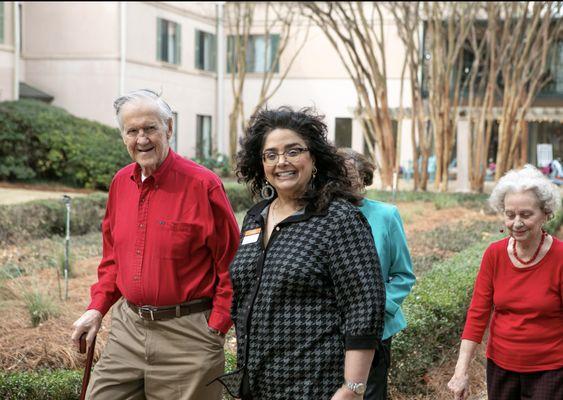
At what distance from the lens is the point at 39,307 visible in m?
7.75

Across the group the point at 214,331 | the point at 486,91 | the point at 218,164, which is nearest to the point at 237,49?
the point at 218,164

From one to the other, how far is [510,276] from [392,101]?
31154 millimetres

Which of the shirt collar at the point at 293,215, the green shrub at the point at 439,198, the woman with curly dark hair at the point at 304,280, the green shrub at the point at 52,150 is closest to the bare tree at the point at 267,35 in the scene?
the green shrub at the point at 52,150

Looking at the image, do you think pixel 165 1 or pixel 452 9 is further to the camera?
pixel 165 1

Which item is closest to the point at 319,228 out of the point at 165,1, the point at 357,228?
the point at 357,228

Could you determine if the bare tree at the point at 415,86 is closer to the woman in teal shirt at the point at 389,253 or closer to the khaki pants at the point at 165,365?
the woman in teal shirt at the point at 389,253

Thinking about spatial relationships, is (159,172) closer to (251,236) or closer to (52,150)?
(251,236)

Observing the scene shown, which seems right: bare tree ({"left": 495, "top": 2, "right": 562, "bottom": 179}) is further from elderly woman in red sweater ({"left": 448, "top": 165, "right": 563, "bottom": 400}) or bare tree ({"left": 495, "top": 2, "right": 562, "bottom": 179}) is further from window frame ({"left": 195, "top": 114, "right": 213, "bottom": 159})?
elderly woman in red sweater ({"left": 448, "top": 165, "right": 563, "bottom": 400})

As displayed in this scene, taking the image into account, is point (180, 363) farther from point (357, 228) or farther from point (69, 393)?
point (69, 393)

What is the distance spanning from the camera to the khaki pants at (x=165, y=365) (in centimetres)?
398

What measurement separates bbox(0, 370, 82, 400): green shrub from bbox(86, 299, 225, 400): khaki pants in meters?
1.37

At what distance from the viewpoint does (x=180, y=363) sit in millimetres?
3994

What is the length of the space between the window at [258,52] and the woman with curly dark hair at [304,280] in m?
32.2

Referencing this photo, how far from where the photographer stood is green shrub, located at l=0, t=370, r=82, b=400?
17.4 feet
